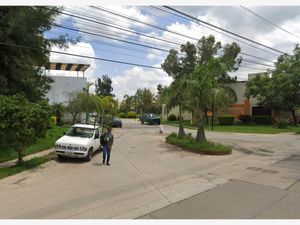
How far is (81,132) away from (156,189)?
285 inches

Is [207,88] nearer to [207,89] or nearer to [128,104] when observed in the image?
[207,89]

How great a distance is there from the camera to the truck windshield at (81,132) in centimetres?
1569

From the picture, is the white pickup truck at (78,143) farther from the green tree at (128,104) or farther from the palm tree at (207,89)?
the green tree at (128,104)

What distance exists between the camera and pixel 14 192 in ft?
30.0

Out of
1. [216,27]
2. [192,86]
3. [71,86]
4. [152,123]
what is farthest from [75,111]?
[216,27]

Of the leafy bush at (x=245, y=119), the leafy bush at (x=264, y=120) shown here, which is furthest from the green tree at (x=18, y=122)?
the leafy bush at (x=264, y=120)

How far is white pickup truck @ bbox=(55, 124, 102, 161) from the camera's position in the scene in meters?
14.2

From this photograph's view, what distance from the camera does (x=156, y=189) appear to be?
966cm

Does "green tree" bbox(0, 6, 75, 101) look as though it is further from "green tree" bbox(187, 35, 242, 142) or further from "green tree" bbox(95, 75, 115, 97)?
"green tree" bbox(95, 75, 115, 97)

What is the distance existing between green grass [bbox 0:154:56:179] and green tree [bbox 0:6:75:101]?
5.43 meters

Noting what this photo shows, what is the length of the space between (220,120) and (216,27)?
3054 centimetres

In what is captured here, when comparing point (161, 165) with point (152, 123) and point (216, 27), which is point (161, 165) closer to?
point (216, 27)

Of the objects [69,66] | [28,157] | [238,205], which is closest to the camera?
[238,205]

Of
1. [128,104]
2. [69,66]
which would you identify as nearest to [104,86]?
[128,104]
